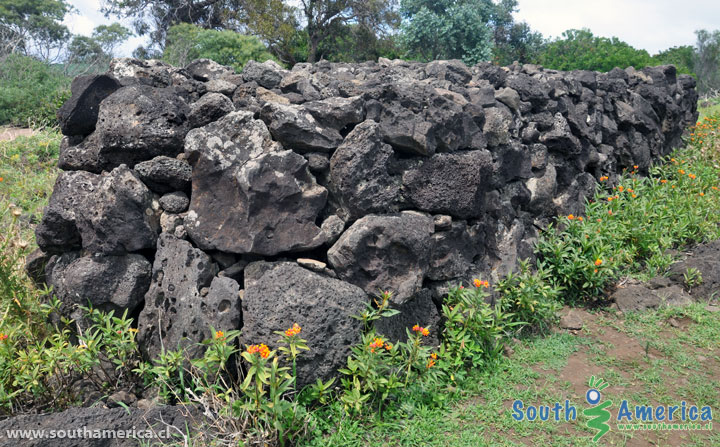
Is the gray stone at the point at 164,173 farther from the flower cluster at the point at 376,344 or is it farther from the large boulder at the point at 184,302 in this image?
the flower cluster at the point at 376,344

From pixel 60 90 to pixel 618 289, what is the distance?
9608 millimetres

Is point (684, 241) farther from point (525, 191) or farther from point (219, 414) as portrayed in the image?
point (219, 414)

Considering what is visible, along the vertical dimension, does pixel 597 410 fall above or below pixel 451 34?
below

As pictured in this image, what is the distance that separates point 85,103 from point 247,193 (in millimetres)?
1385

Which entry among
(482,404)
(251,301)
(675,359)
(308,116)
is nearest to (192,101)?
(308,116)

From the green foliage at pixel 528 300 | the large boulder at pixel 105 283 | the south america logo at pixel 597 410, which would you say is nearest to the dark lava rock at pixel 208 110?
the large boulder at pixel 105 283

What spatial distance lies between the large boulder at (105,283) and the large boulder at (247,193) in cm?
44

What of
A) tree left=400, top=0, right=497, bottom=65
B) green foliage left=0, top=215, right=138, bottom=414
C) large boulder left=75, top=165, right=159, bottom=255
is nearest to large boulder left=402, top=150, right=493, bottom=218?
large boulder left=75, top=165, right=159, bottom=255

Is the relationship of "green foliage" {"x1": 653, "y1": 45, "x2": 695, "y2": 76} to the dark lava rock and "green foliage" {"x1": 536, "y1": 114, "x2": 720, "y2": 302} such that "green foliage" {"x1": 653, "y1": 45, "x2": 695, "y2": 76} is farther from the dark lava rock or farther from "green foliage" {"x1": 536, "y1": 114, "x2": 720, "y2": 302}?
the dark lava rock

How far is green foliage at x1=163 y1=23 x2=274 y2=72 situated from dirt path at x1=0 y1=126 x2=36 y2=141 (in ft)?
19.8

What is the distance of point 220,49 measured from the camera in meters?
14.8

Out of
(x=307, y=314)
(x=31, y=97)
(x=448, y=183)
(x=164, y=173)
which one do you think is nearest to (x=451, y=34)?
(x=31, y=97)

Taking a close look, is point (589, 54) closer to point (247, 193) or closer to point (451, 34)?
point (451, 34)

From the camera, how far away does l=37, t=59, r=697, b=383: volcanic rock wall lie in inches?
125
